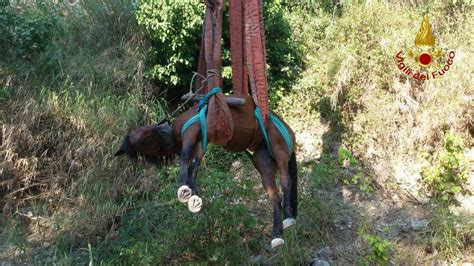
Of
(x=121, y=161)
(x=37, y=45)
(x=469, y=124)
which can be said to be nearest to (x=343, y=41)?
(x=469, y=124)

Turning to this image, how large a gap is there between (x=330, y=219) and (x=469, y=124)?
2.15 meters

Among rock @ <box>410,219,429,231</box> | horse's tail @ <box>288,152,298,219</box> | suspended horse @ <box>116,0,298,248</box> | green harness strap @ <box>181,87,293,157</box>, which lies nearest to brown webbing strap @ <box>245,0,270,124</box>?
suspended horse @ <box>116,0,298,248</box>

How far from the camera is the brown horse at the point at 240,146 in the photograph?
11.2 feet

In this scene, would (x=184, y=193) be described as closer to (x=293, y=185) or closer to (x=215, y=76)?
(x=215, y=76)

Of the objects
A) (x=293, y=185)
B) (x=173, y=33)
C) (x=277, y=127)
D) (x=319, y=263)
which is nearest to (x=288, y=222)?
(x=293, y=185)

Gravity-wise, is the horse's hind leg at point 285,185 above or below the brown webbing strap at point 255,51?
below

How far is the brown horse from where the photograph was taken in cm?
341

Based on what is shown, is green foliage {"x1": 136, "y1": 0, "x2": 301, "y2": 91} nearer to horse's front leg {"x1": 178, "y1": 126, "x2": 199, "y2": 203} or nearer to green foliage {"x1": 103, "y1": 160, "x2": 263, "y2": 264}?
green foliage {"x1": 103, "y1": 160, "x2": 263, "y2": 264}

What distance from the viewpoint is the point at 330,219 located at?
5.90m

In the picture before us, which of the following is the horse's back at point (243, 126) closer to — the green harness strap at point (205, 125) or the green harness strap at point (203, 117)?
the green harness strap at point (205, 125)

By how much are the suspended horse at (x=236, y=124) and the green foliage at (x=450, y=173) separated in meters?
2.80

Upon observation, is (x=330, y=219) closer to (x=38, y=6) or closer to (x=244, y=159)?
(x=244, y=159)

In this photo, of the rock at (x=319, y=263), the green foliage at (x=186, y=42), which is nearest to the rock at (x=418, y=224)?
the rock at (x=319, y=263)

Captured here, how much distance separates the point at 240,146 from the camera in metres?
3.66
